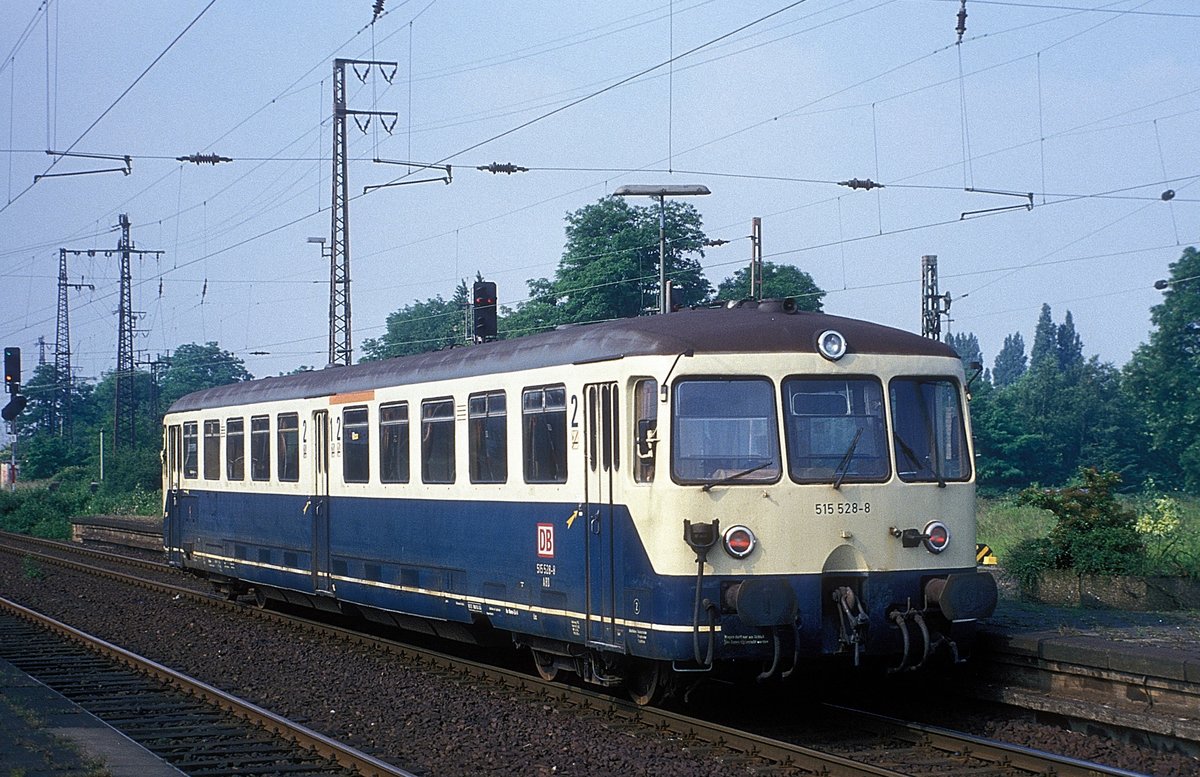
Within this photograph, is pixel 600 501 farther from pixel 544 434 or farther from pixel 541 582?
pixel 541 582

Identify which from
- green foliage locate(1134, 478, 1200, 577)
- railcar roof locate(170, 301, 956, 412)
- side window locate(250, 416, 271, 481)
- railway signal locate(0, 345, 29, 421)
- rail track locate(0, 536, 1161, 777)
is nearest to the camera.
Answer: rail track locate(0, 536, 1161, 777)

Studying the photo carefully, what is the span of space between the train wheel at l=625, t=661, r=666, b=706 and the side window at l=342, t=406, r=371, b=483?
4958mm

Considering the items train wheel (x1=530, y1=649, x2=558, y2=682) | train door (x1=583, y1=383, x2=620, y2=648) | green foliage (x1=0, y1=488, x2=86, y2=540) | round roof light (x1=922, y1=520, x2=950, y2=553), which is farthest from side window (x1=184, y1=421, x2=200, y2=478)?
green foliage (x1=0, y1=488, x2=86, y2=540)

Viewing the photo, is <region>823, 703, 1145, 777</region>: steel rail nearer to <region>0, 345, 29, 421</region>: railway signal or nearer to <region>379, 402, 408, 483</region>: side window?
<region>379, 402, 408, 483</region>: side window

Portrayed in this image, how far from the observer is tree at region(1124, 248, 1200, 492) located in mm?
60781

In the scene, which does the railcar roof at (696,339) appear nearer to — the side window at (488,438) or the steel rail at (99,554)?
the side window at (488,438)

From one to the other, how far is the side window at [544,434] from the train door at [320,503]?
506 centimetres

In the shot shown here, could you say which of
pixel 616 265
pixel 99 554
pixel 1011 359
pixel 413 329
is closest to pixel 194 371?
pixel 413 329

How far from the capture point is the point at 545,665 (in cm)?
1305

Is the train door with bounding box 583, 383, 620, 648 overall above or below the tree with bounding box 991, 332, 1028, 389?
below

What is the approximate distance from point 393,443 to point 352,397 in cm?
132

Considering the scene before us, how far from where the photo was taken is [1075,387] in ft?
275

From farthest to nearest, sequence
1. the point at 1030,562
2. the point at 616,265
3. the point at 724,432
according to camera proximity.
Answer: the point at 616,265 < the point at 1030,562 < the point at 724,432

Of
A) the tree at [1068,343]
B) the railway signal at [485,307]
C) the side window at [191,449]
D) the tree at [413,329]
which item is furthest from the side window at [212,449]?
the tree at [1068,343]
